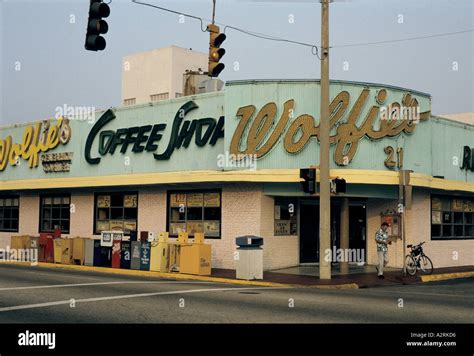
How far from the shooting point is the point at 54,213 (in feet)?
104

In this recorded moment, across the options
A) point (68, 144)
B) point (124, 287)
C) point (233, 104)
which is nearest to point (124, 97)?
point (68, 144)

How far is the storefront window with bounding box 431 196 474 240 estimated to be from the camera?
26562mm

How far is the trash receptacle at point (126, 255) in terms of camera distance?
2347 cm

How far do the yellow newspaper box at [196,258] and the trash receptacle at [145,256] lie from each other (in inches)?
64.4

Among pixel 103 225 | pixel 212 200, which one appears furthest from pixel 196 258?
pixel 103 225

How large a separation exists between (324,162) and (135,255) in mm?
7955

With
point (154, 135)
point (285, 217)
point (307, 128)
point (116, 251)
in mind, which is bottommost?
point (116, 251)

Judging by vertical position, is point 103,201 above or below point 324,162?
below

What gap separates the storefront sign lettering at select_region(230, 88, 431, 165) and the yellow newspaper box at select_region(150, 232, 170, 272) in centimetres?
407

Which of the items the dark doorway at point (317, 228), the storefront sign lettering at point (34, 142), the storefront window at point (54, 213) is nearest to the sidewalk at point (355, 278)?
the dark doorway at point (317, 228)

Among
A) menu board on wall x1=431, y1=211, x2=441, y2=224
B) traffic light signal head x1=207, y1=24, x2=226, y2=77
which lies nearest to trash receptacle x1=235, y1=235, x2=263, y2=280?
traffic light signal head x1=207, y1=24, x2=226, y2=77

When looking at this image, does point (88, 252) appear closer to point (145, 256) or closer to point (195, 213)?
point (145, 256)

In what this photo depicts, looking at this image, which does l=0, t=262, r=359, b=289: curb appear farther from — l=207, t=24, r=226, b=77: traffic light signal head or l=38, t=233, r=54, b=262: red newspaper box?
l=207, t=24, r=226, b=77: traffic light signal head
